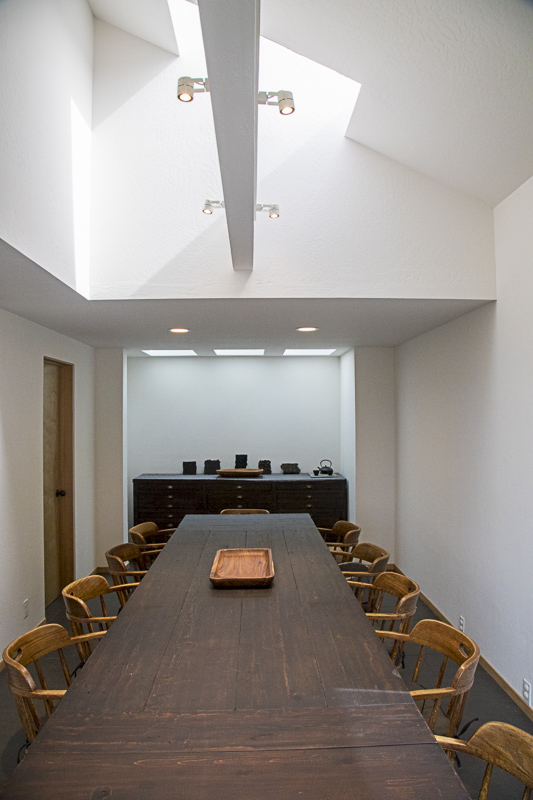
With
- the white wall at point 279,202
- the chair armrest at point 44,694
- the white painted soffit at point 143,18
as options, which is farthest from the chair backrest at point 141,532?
the white painted soffit at point 143,18

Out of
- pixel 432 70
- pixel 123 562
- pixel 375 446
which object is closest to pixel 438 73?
pixel 432 70

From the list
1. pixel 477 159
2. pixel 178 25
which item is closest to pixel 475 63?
pixel 477 159

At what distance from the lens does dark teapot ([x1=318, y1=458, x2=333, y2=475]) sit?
636 cm

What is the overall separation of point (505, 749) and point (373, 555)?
2.19 m

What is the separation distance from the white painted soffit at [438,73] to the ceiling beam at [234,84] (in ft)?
3.52

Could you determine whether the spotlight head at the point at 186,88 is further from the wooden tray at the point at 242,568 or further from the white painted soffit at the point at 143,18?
the wooden tray at the point at 242,568

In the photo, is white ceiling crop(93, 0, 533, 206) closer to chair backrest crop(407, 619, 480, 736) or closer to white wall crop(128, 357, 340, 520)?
chair backrest crop(407, 619, 480, 736)

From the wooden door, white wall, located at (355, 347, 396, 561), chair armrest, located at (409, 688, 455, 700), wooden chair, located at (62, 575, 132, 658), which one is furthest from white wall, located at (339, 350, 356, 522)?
chair armrest, located at (409, 688, 455, 700)

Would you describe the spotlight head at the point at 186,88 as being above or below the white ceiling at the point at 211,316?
above

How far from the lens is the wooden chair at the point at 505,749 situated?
4.48 ft

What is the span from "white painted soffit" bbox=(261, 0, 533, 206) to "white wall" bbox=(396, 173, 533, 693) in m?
0.35

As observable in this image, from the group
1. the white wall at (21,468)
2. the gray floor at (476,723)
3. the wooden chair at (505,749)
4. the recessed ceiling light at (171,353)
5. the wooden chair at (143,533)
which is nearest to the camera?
the wooden chair at (505,749)

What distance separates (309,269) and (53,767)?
2838 mm

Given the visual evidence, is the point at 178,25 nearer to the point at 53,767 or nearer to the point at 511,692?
the point at 53,767
